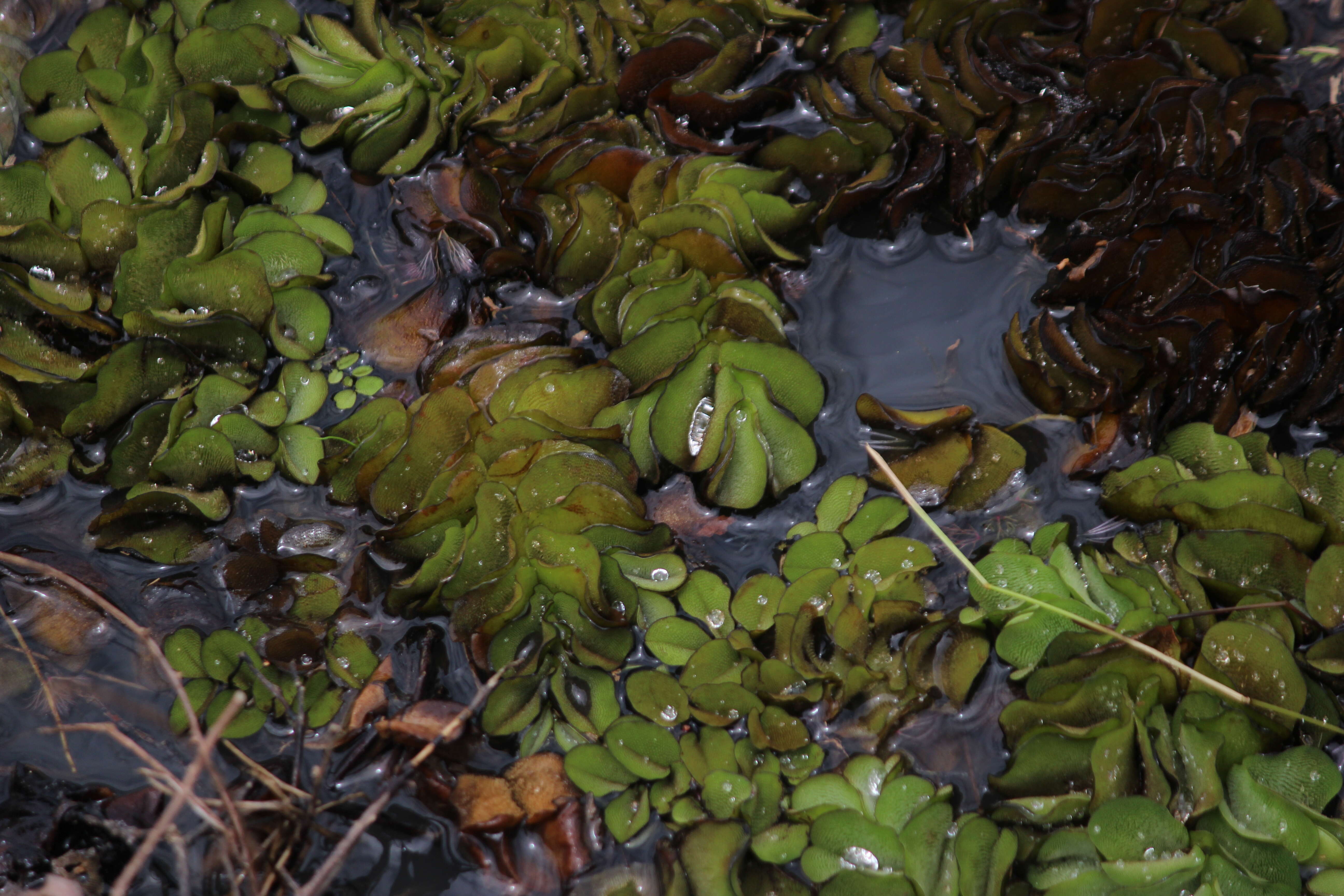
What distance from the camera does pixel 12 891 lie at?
5.52 feet

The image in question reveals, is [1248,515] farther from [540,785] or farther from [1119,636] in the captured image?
[540,785]

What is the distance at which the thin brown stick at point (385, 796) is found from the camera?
1587mm

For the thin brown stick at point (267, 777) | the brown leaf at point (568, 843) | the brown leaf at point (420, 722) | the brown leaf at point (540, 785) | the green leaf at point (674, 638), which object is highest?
the green leaf at point (674, 638)

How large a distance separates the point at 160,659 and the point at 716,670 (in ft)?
3.61

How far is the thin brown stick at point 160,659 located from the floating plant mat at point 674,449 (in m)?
0.02

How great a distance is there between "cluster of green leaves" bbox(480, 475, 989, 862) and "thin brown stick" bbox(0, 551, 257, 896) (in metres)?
0.48

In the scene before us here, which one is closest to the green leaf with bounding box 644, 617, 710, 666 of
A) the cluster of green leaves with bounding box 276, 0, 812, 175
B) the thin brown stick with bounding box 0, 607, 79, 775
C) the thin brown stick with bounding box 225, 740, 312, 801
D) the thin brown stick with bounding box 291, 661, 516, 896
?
the thin brown stick with bounding box 291, 661, 516, 896

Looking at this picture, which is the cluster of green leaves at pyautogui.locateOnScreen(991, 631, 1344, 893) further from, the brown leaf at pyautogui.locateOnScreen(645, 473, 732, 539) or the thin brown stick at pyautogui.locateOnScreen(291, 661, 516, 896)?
the thin brown stick at pyautogui.locateOnScreen(291, 661, 516, 896)

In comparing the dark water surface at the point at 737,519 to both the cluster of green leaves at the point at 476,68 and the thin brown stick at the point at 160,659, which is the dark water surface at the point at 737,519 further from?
the cluster of green leaves at the point at 476,68

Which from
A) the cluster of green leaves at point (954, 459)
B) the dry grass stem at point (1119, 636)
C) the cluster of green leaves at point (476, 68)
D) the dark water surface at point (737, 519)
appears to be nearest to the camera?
the dry grass stem at point (1119, 636)

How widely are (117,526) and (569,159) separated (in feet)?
4.41

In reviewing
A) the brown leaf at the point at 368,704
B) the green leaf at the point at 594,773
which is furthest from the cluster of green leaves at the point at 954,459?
the brown leaf at the point at 368,704

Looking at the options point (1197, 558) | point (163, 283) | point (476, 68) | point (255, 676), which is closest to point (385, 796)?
point (255, 676)

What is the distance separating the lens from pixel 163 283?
2.17 metres
